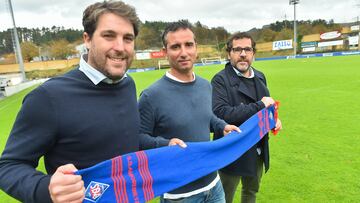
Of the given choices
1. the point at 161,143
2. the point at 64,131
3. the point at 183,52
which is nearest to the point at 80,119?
the point at 64,131

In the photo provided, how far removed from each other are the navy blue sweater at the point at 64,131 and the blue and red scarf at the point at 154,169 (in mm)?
100

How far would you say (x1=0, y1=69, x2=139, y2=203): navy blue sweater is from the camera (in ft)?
4.85

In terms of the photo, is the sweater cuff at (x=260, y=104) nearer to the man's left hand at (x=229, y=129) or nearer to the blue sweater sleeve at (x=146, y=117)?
the man's left hand at (x=229, y=129)

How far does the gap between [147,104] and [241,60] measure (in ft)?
4.26

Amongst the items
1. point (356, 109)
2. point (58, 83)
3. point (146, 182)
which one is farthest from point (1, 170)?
point (356, 109)

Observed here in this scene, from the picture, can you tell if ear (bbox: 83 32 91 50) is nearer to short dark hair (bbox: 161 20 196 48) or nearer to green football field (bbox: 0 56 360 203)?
short dark hair (bbox: 161 20 196 48)

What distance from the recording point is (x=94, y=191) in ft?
5.49

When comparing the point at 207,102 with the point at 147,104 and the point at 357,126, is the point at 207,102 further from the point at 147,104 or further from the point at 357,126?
the point at 357,126

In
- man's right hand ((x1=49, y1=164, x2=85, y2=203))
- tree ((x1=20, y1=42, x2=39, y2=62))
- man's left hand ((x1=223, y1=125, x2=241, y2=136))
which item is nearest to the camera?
man's right hand ((x1=49, y1=164, x2=85, y2=203))

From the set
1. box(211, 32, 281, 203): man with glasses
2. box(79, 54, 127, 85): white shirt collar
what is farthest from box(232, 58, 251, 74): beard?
box(79, 54, 127, 85): white shirt collar

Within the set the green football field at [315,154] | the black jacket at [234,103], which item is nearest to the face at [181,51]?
the black jacket at [234,103]

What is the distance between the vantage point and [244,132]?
2.86 metres

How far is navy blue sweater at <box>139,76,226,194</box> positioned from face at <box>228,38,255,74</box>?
0.86 m

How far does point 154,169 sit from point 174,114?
2.10 ft
